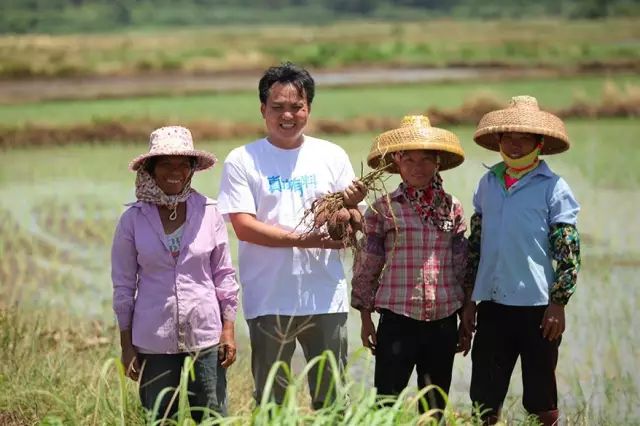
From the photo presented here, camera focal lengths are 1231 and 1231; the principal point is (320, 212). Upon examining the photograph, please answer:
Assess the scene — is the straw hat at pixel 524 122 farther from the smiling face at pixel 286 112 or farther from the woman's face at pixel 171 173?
the woman's face at pixel 171 173

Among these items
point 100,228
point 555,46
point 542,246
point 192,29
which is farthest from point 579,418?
point 192,29

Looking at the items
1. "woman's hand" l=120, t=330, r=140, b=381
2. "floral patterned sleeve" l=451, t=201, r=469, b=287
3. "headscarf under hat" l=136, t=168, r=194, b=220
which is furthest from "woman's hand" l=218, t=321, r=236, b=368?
"floral patterned sleeve" l=451, t=201, r=469, b=287

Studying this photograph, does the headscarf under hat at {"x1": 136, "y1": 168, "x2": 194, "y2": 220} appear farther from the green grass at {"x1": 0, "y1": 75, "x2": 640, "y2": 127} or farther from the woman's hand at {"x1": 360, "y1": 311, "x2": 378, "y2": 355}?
the green grass at {"x1": 0, "y1": 75, "x2": 640, "y2": 127}

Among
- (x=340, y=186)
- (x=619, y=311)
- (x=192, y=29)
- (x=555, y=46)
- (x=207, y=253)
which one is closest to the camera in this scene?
(x=207, y=253)

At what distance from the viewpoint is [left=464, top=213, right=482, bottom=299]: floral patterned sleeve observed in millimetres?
4121

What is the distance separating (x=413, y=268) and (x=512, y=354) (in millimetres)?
451

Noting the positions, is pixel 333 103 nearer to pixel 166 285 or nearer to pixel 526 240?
pixel 526 240

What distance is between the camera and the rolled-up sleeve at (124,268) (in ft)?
12.4

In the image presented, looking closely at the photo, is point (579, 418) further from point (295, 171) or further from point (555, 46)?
point (555, 46)

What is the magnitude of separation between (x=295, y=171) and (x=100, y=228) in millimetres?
5190

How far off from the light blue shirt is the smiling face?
0.73 metres

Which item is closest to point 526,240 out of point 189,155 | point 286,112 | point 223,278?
point 286,112

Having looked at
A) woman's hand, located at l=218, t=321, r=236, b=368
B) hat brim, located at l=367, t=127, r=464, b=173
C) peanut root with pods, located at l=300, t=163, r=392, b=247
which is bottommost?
woman's hand, located at l=218, t=321, r=236, b=368

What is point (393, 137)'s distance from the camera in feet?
13.3
